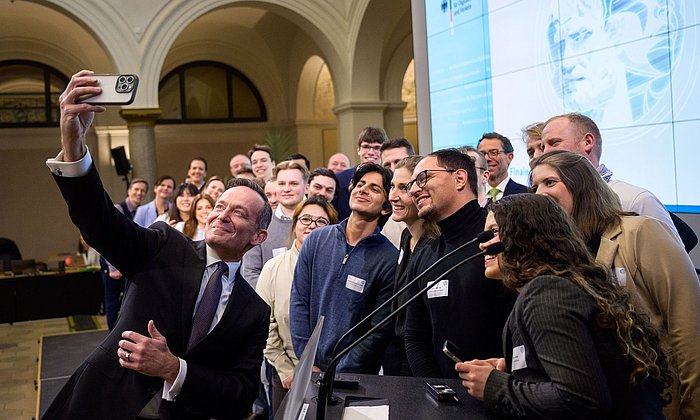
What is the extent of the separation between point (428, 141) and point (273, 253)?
2111mm

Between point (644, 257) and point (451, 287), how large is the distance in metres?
0.62

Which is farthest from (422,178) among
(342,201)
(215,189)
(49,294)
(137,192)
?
(49,294)

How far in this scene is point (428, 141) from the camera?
231 inches

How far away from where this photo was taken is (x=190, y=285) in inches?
86.8

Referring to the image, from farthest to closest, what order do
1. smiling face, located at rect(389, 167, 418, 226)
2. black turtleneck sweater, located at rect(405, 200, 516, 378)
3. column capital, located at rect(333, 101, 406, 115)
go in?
column capital, located at rect(333, 101, 406, 115) → smiling face, located at rect(389, 167, 418, 226) → black turtleneck sweater, located at rect(405, 200, 516, 378)

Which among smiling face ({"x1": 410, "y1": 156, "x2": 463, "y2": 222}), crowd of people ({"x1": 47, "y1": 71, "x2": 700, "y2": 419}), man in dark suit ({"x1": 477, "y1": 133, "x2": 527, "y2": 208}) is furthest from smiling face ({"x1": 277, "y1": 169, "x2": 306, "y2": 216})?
smiling face ({"x1": 410, "y1": 156, "x2": 463, "y2": 222})

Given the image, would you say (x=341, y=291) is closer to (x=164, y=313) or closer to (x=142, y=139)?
(x=164, y=313)

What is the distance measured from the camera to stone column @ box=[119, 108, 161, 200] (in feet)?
34.6

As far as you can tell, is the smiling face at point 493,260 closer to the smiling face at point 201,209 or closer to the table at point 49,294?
the smiling face at point 201,209

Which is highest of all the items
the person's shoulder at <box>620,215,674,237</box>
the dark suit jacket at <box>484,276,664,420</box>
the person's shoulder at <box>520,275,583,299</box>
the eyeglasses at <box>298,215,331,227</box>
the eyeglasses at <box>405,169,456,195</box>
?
the eyeglasses at <box>405,169,456,195</box>

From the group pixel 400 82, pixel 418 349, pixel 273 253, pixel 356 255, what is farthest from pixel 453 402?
Result: pixel 400 82

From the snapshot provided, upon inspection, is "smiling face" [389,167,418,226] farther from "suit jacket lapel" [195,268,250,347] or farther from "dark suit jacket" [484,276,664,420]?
"dark suit jacket" [484,276,664,420]

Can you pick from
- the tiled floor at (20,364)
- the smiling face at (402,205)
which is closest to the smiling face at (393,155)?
the smiling face at (402,205)

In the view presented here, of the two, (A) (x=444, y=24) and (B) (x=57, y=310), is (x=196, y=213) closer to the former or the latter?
(A) (x=444, y=24)
